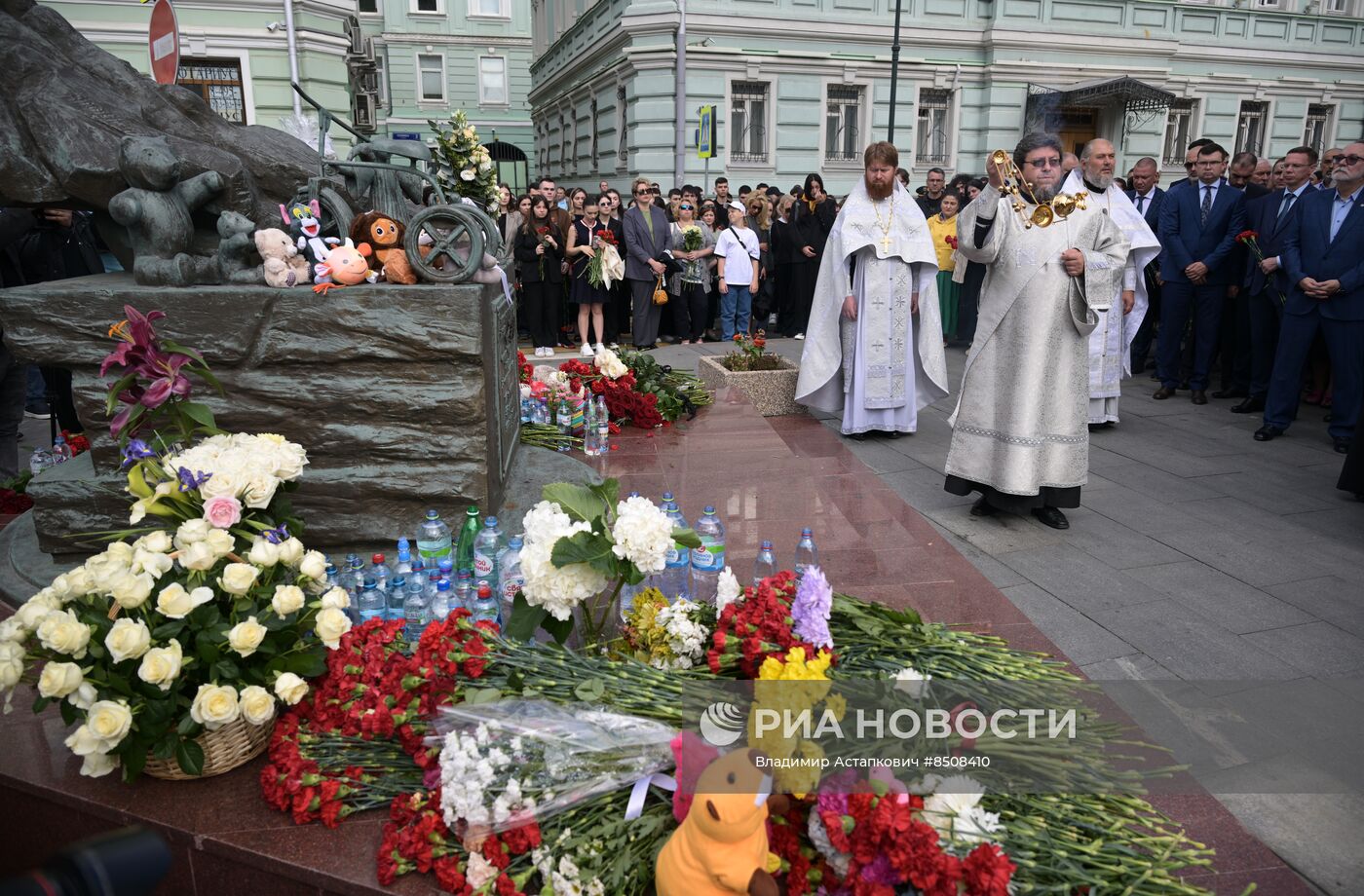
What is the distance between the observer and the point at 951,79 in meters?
19.0

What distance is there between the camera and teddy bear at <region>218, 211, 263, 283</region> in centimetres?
404

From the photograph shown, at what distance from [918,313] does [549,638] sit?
5146 millimetres

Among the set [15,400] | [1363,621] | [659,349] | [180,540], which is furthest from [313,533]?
[659,349]

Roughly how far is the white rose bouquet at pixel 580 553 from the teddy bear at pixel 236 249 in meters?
2.01

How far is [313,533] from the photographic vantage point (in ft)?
13.7

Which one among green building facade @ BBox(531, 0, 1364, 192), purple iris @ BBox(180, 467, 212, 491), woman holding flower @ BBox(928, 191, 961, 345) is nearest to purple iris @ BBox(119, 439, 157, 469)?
purple iris @ BBox(180, 467, 212, 491)

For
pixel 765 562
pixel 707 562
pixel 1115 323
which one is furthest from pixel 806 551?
pixel 1115 323

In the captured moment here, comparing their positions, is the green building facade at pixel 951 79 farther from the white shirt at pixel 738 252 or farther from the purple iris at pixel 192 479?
the purple iris at pixel 192 479

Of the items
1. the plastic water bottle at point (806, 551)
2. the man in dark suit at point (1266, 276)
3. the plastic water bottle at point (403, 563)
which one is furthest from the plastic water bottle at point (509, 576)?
the man in dark suit at point (1266, 276)

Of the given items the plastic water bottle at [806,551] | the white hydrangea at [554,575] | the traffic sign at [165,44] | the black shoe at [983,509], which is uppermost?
the traffic sign at [165,44]

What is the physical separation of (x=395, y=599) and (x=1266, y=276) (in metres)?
8.30

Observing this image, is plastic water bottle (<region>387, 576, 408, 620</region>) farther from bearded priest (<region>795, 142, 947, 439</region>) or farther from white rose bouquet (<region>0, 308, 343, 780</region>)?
bearded priest (<region>795, 142, 947, 439</region>)

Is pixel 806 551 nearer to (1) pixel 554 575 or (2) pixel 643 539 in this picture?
(2) pixel 643 539

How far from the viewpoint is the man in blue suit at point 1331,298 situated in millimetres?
7129
